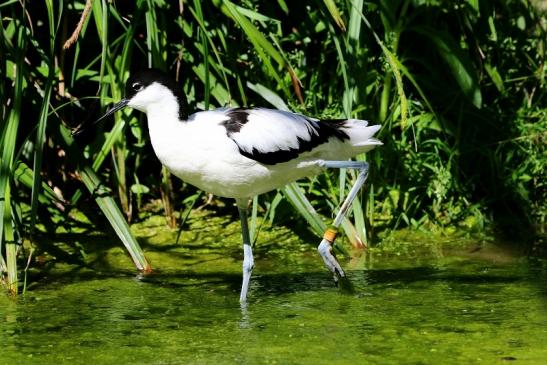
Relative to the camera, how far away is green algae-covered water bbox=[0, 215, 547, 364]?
374cm

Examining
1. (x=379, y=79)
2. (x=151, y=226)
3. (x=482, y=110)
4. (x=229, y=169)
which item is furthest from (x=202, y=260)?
(x=482, y=110)

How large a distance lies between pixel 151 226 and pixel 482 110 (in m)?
1.98

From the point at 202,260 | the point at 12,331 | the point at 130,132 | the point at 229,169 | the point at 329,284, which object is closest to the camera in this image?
the point at 12,331

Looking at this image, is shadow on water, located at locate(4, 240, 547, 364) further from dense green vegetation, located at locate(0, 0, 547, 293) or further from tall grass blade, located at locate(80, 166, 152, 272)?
dense green vegetation, located at locate(0, 0, 547, 293)

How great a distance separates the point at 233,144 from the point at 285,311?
74cm

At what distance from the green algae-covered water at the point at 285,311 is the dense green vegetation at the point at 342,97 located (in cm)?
28

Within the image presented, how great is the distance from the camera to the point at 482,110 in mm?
6031

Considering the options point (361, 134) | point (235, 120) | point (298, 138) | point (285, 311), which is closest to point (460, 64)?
point (361, 134)

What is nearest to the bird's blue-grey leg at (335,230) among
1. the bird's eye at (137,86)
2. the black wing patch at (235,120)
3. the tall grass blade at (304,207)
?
the tall grass blade at (304,207)

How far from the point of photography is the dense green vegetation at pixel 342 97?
17.7ft

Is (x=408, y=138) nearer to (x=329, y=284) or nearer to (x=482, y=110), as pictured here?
(x=482, y=110)

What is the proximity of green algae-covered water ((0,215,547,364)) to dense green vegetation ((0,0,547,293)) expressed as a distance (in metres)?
0.28

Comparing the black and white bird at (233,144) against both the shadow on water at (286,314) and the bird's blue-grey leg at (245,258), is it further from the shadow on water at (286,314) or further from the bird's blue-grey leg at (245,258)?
the shadow on water at (286,314)

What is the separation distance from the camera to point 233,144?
4.50 meters
